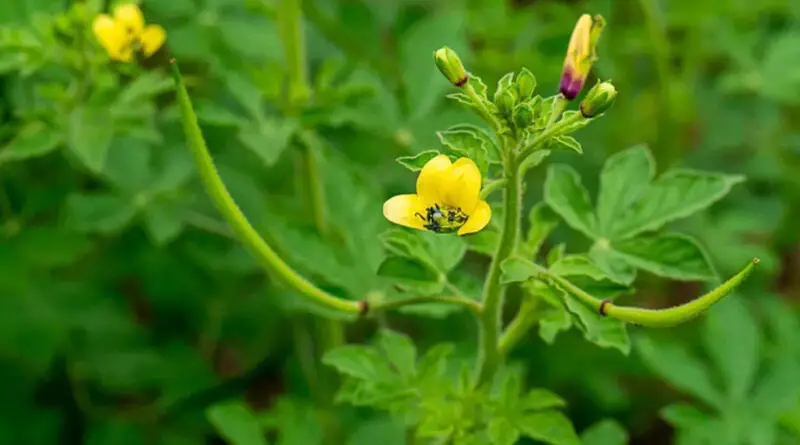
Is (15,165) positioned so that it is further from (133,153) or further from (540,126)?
(540,126)

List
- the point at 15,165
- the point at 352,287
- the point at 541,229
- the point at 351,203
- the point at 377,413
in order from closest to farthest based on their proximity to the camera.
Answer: the point at 541,229, the point at 352,287, the point at 351,203, the point at 377,413, the point at 15,165

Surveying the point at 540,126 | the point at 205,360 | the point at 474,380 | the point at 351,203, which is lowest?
the point at 205,360

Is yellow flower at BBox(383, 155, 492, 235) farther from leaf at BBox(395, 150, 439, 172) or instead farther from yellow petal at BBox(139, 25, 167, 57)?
yellow petal at BBox(139, 25, 167, 57)

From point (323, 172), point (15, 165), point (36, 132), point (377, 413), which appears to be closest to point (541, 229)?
point (323, 172)

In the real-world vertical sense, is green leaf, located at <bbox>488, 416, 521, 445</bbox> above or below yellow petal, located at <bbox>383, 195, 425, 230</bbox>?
below

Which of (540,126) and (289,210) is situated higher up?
(540,126)

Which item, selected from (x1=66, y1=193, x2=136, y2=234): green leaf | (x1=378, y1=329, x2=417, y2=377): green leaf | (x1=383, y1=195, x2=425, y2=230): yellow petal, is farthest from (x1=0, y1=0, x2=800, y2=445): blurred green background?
(x1=383, y1=195, x2=425, y2=230): yellow petal

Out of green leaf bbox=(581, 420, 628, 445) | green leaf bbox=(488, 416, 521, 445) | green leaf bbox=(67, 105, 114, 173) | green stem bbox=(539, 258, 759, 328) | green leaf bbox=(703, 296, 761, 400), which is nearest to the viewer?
green stem bbox=(539, 258, 759, 328)
